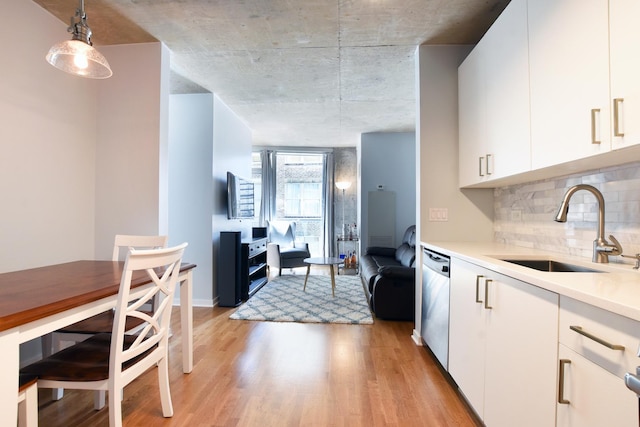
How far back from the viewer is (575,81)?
52.0 inches

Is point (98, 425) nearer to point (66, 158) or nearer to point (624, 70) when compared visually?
point (66, 158)

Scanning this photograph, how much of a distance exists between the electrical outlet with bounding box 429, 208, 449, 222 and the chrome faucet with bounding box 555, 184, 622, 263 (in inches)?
50.3

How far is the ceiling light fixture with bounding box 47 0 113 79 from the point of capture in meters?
1.65

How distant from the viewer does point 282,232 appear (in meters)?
6.57

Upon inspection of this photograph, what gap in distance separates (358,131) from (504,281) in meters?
4.81

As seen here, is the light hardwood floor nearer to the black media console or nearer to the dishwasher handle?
the black media console

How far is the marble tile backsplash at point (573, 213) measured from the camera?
1430 millimetres

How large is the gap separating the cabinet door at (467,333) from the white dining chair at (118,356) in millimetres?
1615

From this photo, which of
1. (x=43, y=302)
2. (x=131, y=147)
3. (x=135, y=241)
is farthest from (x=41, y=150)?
(x=43, y=302)

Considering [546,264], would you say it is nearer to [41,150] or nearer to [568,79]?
[568,79]

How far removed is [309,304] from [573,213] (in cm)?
295

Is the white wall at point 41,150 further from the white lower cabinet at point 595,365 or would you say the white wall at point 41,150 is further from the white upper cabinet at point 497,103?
the white upper cabinet at point 497,103

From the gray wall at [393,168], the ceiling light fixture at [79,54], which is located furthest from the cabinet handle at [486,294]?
the gray wall at [393,168]

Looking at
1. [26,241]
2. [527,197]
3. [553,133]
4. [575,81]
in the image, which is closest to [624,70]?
[575,81]
